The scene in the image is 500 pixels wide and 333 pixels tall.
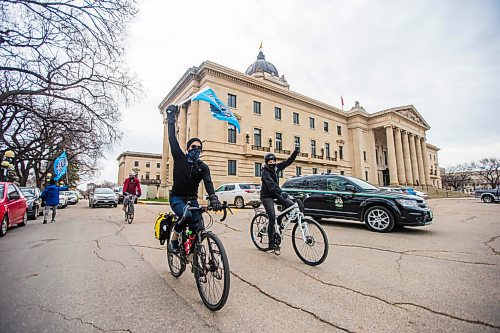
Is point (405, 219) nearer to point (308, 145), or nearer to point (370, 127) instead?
point (308, 145)

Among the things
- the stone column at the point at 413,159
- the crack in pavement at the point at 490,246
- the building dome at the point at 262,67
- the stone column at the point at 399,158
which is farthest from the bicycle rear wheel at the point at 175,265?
the stone column at the point at 413,159

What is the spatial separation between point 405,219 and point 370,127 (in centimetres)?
4769

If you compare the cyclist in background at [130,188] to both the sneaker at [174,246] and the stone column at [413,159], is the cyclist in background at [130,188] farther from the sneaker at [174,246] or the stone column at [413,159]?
the stone column at [413,159]

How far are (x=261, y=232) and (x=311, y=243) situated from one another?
1.31 m

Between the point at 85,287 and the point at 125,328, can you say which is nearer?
the point at 125,328

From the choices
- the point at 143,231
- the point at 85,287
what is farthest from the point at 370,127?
the point at 85,287

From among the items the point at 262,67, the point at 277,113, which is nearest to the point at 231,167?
the point at 277,113

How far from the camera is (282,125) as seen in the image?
120ft

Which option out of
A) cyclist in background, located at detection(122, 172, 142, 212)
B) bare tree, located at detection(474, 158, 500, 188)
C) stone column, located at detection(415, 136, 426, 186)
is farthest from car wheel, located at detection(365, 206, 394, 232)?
bare tree, located at detection(474, 158, 500, 188)

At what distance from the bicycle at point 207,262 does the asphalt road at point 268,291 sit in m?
0.17

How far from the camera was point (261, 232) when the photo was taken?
5246 mm

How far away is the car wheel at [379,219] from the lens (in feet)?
23.3

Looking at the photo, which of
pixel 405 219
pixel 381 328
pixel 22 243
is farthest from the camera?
pixel 405 219

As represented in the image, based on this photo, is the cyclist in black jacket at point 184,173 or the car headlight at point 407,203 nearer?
the cyclist in black jacket at point 184,173
